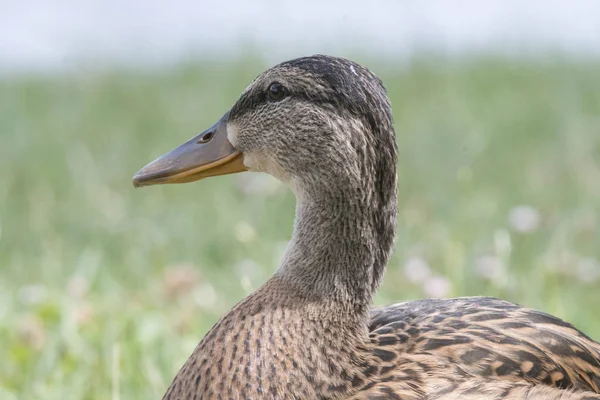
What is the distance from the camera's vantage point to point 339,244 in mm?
2742

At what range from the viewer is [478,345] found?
270cm

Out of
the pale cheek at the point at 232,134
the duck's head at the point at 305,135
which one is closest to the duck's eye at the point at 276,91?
the duck's head at the point at 305,135

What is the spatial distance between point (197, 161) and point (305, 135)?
331 millimetres

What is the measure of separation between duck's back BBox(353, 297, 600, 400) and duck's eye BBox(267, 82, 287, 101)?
2.21 feet

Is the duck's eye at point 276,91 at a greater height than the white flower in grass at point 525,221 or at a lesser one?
greater

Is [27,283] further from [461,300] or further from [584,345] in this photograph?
[584,345]

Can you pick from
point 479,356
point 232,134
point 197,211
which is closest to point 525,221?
point 479,356

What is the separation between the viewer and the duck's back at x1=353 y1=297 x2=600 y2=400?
2590mm

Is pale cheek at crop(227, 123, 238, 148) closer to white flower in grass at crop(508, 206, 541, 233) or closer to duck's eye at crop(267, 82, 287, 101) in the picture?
duck's eye at crop(267, 82, 287, 101)

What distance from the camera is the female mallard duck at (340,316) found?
263 cm

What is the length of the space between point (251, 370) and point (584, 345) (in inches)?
35.6

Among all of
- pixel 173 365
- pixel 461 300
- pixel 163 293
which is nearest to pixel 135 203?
pixel 163 293

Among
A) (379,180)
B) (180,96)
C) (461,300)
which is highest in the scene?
(180,96)

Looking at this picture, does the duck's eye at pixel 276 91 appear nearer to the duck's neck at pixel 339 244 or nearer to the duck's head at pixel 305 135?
the duck's head at pixel 305 135
